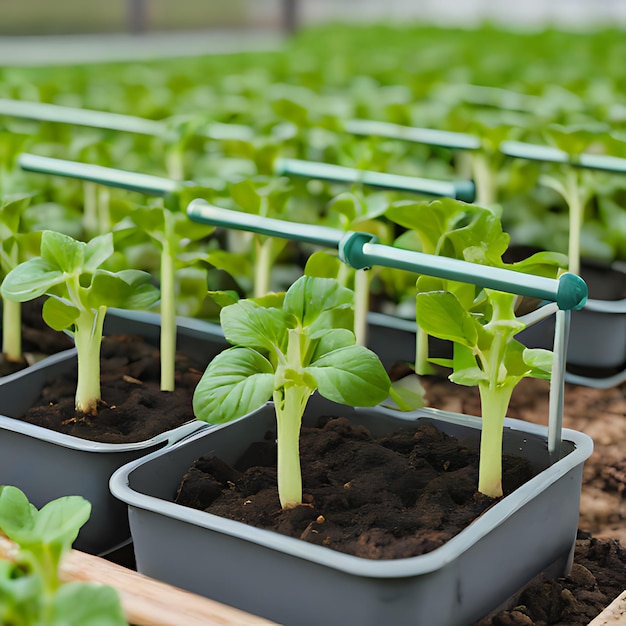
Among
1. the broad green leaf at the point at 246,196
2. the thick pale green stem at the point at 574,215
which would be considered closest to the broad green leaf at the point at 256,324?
the broad green leaf at the point at 246,196

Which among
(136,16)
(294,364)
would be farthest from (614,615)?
(136,16)

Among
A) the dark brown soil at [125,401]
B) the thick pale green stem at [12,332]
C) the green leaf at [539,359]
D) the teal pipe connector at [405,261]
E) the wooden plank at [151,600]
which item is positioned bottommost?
the wooden plank at [151,600]

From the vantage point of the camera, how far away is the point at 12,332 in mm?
1571

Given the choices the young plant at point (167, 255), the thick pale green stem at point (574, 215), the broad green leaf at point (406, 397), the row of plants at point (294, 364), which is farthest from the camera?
the thick pale green stem at point (574, 215)

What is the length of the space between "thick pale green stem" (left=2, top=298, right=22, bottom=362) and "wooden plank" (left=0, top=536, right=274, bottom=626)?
0.53 m

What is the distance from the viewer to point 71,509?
3.02 ft

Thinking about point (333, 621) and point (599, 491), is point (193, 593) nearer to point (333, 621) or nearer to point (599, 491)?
point (333, 621)

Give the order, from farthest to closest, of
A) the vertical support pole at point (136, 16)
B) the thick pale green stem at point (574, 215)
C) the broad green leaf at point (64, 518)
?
1. the vertical support pole at point (136, 16)
2. the thick pale green stem at point (574, 215)
3. the broad green leaf at point (64, 518)

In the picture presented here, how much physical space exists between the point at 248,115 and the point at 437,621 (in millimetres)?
2097

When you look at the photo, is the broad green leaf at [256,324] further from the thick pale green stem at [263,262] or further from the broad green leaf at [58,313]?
the thick pale green stem at [263,262]

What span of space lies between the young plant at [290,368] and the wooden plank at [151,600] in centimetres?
16

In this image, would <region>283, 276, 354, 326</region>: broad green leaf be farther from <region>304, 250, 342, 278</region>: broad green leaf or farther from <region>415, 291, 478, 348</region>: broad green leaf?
<region>304, 250, 342, 278</region>: broad green leaf

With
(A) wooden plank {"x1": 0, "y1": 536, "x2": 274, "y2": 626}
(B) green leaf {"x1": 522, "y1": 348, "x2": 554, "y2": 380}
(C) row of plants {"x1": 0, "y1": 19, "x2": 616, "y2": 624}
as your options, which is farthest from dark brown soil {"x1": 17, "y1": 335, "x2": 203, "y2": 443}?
(B) green leaf {"x1": 522, "y1": 348, "x2": 554, "y2": 380}

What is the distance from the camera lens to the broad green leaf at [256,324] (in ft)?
3.59
